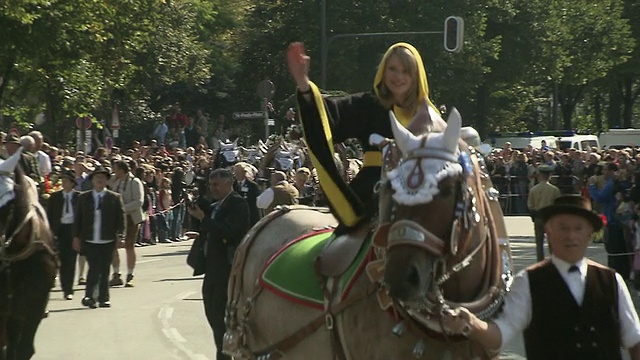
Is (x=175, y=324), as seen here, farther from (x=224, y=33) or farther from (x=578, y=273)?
(x=224, y=33)

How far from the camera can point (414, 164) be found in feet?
19.2

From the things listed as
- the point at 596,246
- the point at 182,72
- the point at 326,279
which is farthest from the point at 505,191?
the point at 326,279

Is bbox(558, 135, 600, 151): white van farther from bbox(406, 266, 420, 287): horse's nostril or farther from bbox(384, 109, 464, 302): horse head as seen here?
bbox(406, 266, 420, 287): horse's nostril

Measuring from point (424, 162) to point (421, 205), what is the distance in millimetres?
212

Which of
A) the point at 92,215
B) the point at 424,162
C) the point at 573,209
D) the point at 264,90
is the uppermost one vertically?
A: the point at 264,90

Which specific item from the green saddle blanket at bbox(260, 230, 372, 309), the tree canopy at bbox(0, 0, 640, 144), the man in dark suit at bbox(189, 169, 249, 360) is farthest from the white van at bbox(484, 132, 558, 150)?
the green saddle blanket at bbox(260, 230, 372, 309)

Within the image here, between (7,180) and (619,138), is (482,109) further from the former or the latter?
(7,180)

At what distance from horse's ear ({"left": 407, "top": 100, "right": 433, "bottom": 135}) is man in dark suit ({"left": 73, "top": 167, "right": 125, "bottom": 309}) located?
12.5 meters

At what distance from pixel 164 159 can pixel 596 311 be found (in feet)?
90.2

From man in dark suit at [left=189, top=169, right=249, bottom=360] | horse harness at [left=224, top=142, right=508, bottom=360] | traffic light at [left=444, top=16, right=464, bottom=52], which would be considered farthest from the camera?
traffic light at [left=444, top=16, right=464, bottom=52]

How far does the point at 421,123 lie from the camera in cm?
637

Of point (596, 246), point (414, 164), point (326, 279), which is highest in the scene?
point (414, 164)

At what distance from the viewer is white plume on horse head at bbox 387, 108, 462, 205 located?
18.9 feet

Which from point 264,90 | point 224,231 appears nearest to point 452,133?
point 224,231
